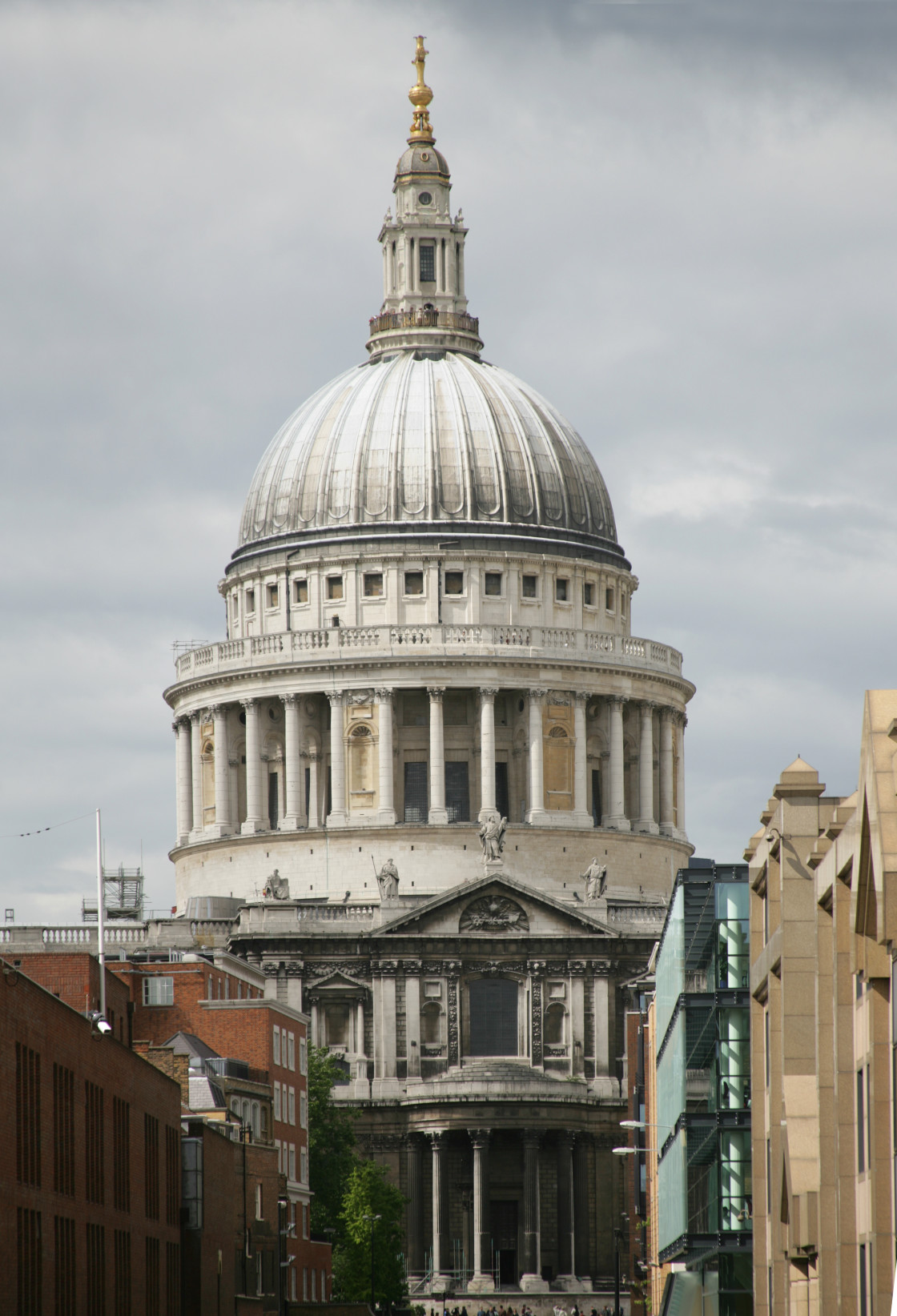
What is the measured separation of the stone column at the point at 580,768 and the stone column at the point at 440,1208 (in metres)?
22.2

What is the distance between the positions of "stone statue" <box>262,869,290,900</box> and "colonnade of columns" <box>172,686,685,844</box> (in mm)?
6839

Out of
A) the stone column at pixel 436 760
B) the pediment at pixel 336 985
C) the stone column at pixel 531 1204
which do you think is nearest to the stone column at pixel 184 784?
the stone column at pixel 436 760

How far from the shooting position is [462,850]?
141375 mm

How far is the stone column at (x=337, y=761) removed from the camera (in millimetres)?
143375

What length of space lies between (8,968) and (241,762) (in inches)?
4037

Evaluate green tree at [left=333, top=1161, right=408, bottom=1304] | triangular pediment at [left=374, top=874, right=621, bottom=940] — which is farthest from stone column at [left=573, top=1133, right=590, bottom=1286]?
green tree at [left=333, top=1161, right=408, bottom=1304]

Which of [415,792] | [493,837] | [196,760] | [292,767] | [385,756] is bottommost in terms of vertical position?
[493,837]

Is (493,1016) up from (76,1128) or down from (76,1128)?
up

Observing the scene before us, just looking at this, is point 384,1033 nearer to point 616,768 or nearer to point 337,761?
point 337,761

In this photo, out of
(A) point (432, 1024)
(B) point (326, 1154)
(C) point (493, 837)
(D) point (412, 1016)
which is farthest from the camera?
(C) point (493, 837)

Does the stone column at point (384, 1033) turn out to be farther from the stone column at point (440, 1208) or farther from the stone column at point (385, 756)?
the stone column at point (385, 756)

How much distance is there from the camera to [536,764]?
144m

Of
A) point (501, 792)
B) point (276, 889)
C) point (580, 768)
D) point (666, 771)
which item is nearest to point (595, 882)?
point (580, 768)

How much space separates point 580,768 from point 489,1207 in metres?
25.7
